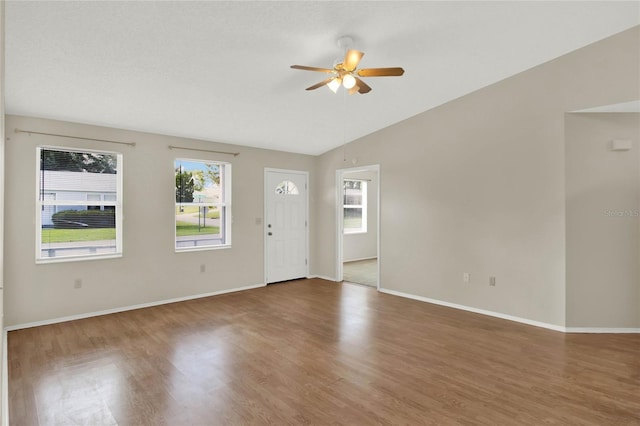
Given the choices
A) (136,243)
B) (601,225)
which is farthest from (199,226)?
(601,225)

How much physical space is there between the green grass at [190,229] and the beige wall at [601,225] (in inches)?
191

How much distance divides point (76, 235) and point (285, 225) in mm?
3215

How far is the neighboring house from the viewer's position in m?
4.18

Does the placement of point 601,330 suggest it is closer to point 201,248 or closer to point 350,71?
point 350,71

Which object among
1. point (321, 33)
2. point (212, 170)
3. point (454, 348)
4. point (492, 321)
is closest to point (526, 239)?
point (492, 321)

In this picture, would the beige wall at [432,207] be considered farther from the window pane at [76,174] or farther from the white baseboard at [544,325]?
the window pane at [76,174]

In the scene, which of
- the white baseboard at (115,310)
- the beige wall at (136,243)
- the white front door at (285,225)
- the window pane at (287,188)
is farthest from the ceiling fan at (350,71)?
the white baseboard at (115,310)

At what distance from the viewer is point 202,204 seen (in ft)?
17.9

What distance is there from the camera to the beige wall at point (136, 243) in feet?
13.0

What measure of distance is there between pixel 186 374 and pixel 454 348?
251 cm

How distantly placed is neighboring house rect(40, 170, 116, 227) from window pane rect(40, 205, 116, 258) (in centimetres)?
2

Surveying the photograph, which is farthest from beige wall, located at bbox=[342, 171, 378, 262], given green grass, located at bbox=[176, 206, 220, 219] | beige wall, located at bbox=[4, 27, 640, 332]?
green grass, located at bbox=[176, 206, 220, 219]

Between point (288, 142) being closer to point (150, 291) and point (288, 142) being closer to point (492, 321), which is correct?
point (150, 291)

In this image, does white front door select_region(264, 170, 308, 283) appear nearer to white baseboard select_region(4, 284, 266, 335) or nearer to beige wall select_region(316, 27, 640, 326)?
white baseboard select_region(4, 284, 266, 335)
